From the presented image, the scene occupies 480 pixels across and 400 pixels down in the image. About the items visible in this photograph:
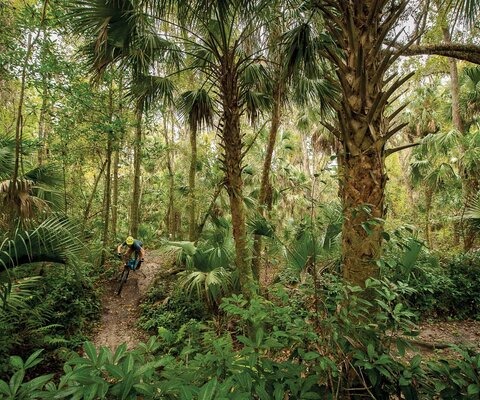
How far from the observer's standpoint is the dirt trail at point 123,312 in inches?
240

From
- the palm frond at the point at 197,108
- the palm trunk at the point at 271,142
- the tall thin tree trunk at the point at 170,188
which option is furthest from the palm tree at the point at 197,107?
the tall thin tree trunk at the point at 170,188

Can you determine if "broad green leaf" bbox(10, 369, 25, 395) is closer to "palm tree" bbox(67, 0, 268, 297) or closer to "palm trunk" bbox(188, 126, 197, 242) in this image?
"palm tree" bbox(67, 0, 268, 297)

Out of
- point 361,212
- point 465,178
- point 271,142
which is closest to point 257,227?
point 271,142

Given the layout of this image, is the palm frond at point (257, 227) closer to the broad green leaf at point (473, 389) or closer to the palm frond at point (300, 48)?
the palm frond at point (300, 48)

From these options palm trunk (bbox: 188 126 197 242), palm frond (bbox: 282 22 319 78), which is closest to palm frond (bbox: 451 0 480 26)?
palm frond (bbox: 282 22 319 78)

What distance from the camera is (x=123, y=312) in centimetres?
714

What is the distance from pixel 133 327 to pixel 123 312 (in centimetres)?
73

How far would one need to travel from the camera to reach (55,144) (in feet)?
24.0

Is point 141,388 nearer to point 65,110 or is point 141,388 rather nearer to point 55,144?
point 65,110

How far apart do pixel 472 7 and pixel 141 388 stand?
5196mm

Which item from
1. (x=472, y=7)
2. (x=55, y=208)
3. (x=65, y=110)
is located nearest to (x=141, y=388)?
(x=472, y=7)

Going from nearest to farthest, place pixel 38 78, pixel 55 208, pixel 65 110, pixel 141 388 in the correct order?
pixel 141 388, pixel 38 78, pixel 55 208, pixel 65 110

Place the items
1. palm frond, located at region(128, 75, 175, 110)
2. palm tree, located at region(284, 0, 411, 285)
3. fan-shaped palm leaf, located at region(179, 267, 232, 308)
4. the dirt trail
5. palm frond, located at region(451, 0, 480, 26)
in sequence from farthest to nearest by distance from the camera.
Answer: the dirt trail, palm frond, located at region(128, 75, 175, 110), fan-shaped palm leaf, located at region(179, 267, 232, 308), palm frond, located at region(451, 0, 480, 26), palm tree, located at region(284, 0, 411, 285)

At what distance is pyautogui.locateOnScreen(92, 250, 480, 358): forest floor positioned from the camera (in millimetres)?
5539
